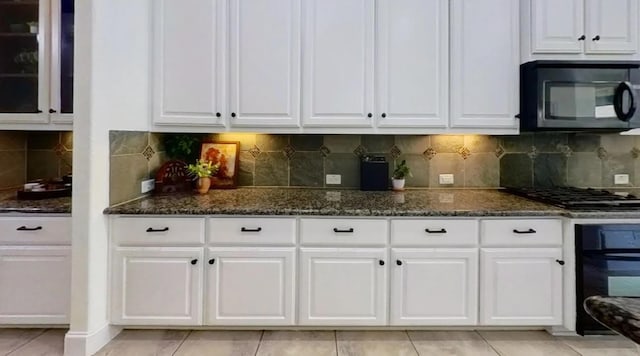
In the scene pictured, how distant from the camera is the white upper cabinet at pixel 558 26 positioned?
2689 millimetres

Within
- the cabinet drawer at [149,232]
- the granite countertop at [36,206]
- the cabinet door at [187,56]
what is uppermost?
the cabinet door at [187,56]

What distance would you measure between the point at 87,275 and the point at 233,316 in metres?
0.84

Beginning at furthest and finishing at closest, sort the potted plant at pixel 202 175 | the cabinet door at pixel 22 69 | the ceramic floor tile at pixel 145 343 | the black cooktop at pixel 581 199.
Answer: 1. the potted plant at pixel 202 175
2. the cabinet door at pixel 22 69
3. the black cooktop at pixel 581 199
4. the ceramic floor tile at pixel 145 343

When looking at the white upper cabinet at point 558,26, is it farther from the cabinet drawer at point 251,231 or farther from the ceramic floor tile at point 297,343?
the ceramic floor tile at point 297,343

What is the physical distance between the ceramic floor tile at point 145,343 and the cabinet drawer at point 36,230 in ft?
2.18

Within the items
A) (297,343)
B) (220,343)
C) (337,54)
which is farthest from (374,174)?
(220,343)

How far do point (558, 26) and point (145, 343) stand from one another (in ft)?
11.1

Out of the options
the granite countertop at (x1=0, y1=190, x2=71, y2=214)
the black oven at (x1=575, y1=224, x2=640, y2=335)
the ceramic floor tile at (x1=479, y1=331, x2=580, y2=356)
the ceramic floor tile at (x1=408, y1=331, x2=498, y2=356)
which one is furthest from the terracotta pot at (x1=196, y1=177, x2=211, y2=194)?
the black oven at (x1=575, y1=224, x2=640, y2=335)

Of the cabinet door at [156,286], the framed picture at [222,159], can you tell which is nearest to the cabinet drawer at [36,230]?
the cabinet door at [156,286]

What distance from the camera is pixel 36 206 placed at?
7.71 feet

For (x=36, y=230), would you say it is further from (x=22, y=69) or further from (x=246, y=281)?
(x=246, y=281)

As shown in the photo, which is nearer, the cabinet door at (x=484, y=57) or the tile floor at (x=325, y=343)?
→ the tile floor at (x=325, y=343)

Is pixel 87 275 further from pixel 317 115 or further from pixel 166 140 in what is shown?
pixel 317 115

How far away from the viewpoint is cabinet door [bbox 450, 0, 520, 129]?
8.95 ft
